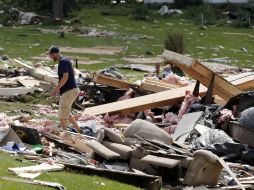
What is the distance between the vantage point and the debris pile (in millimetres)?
11242

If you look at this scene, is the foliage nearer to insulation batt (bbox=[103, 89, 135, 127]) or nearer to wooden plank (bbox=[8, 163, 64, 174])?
insulation batt (bbox=[103, 89, 135, 127])

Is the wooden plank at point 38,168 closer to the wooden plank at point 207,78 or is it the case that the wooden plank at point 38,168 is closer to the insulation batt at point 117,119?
the insulation batt at point 117,119

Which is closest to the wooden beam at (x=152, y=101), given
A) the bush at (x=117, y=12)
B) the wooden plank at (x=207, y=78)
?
the wooden plank at (x=207, y=78)

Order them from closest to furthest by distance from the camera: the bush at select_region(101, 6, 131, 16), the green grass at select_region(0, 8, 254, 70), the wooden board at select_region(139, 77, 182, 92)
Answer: the wooden board at select_region(139, 77, 182, 92), the green grass at select_region(0, 8, 254, 70), the bush at select_region(101, 6, 131, 16)

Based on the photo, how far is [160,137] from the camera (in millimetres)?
12930

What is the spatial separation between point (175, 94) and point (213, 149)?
4743 mm

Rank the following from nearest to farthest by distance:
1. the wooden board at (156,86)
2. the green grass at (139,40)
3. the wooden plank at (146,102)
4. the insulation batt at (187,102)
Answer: the insulation batt at (187,102)
the wooden plank at (146,102)
the wooden board at (156,86)
the green grass at (139,40)

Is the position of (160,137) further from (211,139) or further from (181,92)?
(181,92)

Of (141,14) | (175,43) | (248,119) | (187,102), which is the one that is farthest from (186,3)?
(248,119)

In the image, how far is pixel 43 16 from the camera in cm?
5212

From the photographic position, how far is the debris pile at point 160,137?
1124 centimetres

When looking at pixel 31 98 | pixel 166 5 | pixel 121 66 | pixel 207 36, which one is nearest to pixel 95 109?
pixel 31 98

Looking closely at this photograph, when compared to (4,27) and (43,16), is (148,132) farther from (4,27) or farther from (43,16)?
(43,16)

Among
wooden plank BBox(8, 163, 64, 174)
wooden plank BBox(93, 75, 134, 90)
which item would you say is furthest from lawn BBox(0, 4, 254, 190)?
wooden plank BBox(8, 163, 64, 174)
